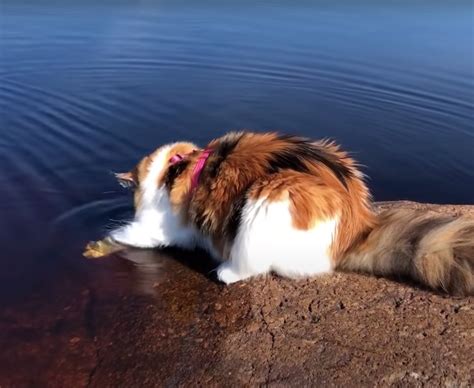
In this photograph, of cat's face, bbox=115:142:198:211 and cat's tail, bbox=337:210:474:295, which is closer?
cat's tail, bbox=337:210:474:295

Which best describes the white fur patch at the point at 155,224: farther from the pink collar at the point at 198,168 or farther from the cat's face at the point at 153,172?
the pink collar at the point at 198,168

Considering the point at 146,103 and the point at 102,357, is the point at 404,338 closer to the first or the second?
the point at 102,357

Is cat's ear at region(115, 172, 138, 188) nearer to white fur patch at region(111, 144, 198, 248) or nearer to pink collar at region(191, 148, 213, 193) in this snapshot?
white fur patch at region(111, 144, 198, 248)

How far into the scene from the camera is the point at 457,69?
10109 millimetres

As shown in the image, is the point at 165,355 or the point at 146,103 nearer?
the point at 165,355

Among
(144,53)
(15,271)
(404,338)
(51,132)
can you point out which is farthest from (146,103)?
(404,338)

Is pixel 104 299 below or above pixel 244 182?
below

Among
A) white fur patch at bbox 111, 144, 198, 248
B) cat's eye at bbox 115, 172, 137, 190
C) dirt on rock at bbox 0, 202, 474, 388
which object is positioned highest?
cat's eye at bbox 115, 172, 137, 190

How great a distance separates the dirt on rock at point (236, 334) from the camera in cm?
308

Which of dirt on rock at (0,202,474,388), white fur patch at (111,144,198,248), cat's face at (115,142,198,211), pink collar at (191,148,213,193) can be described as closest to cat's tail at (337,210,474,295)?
dirt on rock at (0,202,474,388)

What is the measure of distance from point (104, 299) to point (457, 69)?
27.9ft

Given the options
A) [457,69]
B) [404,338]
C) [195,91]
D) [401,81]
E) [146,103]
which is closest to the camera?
[404,338]

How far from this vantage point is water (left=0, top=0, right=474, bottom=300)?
523cm

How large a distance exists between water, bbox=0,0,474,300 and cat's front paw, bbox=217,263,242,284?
3.40 ft
